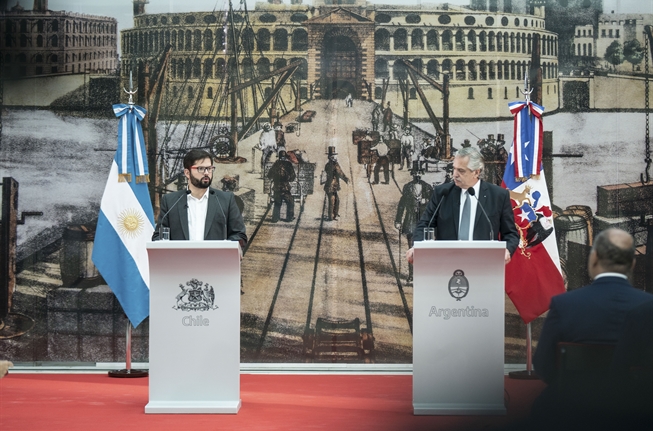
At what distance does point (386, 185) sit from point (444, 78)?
1.09 metres

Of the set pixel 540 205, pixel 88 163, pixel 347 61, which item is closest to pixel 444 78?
pixel 347 61

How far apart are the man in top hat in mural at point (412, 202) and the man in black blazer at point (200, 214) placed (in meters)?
2.47

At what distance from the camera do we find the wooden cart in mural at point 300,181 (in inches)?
290

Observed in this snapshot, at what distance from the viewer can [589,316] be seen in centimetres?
246

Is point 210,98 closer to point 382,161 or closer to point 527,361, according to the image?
point 382,161

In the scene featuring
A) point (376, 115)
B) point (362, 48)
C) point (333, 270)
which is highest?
point (362, 48)

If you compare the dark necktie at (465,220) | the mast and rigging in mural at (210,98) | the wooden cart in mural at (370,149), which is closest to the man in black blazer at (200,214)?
the dark necktie at (465,220)

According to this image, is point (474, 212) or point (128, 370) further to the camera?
point (128, 370)

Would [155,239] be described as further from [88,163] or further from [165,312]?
[88,163]

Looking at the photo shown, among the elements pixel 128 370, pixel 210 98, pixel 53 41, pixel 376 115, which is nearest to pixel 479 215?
pixel 376 115

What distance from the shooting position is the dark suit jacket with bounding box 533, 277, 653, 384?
2441 millimetres

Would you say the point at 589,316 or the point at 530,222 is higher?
the point at 530,222

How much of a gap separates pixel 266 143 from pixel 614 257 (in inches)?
201

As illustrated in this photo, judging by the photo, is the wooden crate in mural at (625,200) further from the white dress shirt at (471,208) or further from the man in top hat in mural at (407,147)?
the white dress shirt at (471,208)
